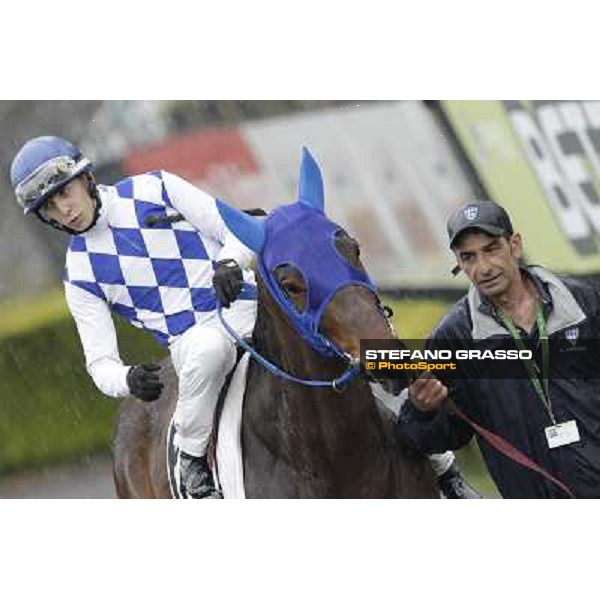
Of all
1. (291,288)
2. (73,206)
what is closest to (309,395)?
(291,288)

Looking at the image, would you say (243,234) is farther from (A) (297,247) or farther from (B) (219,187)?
(B) (219,187)

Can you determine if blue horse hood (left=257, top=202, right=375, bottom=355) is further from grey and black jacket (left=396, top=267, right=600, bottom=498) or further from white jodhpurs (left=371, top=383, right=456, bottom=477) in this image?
grey and black jacket (left=396, top=267, right=600, bottom=498)

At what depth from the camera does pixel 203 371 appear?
12.3 feet

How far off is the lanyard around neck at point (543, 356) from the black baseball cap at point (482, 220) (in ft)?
0.83

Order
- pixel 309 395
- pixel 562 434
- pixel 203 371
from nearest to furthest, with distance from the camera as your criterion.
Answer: pixel 309 395
pixel 203 371
pixel 562 434

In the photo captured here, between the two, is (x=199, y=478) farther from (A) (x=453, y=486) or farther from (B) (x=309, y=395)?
(A) (x=453, y=486)

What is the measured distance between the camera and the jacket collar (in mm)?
3895

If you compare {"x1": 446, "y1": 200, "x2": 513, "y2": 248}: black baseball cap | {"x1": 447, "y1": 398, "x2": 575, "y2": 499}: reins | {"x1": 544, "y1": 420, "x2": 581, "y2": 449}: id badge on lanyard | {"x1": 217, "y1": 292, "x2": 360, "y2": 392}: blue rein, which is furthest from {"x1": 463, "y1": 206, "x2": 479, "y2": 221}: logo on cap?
{"x1": 217, "y1": 292, "x2": 360, "y2": 392}: blue rein

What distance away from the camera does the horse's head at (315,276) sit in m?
3.29

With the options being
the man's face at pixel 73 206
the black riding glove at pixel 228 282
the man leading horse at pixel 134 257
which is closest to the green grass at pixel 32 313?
the man leading horse at pixel 134 257

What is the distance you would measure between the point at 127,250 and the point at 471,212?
106 cm

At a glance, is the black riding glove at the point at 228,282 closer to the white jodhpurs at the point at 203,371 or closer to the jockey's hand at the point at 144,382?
the white jodhpurs at the point at 203,371
